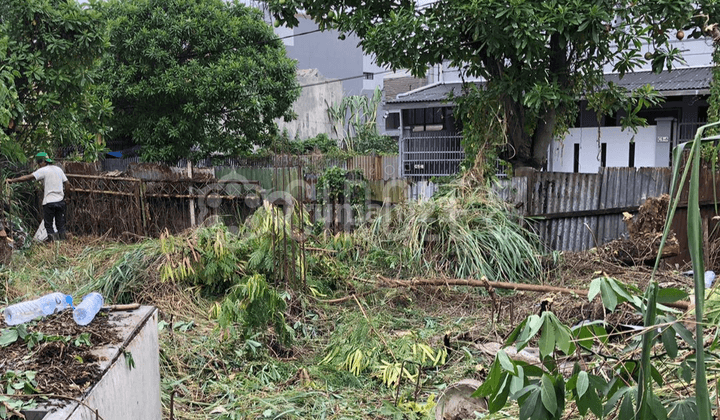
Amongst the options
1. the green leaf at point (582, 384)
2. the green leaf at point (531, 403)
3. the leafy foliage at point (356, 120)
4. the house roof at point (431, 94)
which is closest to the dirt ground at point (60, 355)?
the green leaf at point (531, 403)

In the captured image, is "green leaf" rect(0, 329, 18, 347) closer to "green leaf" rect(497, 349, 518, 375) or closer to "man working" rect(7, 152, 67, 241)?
"green leaf" rect(497, 349, 518, 375)

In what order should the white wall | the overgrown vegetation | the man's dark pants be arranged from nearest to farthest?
the overgrown vegetation < the man's dark pants < the white wall

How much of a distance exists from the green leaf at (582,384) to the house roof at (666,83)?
953 cm

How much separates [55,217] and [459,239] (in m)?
6.78

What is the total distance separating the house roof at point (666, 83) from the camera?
488 inches

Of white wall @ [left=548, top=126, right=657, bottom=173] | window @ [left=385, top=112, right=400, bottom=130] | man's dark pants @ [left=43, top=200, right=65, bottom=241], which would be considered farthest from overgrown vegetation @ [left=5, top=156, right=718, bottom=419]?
window @ [left=385, top=112, right=400, bottom=130]

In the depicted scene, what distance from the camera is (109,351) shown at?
286 centimetres

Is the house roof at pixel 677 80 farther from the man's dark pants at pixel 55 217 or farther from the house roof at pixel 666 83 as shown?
→ the man's dark pants at pixel 55 217

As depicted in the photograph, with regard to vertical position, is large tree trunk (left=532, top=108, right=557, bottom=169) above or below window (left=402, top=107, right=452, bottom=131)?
below

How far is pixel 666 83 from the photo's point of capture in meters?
13.2

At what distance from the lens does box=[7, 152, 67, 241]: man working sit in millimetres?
9547

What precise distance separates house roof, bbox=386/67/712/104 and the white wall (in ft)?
3.85

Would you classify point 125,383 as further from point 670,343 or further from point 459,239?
point 459,239

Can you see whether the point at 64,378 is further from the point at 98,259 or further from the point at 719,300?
the point at 98,259
